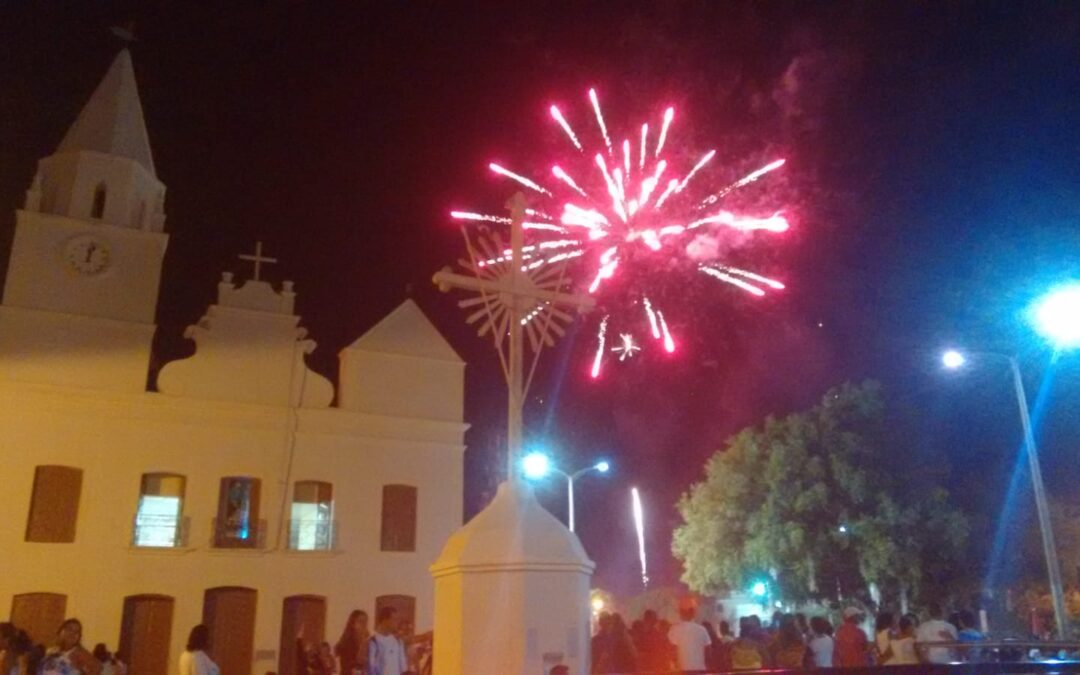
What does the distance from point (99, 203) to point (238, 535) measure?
29.7ft

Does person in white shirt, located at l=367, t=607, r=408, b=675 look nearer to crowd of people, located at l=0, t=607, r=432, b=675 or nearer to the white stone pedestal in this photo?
crowd of people, located at l=0, t=607, r=432, b=675

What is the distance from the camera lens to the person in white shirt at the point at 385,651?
8820mm

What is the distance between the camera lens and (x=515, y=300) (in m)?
9.88

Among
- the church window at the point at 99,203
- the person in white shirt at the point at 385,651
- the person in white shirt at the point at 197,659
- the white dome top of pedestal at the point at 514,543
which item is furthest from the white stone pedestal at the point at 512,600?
the church window at the point at 99,203

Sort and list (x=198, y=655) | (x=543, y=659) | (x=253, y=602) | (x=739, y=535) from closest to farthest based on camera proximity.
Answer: (x=543, y=659) → (x=198, y=655) → (x=253, y=602) → (x=739, y=535)

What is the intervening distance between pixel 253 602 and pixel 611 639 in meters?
13.0

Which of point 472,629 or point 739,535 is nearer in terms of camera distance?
point 472,629

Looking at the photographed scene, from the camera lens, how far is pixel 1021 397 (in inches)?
693

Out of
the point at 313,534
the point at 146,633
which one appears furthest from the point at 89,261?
the point at 146,633

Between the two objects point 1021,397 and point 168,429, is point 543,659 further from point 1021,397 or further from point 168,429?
point 168,429

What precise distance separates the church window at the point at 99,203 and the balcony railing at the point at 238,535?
26.9 feet

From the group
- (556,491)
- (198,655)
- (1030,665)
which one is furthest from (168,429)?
(556,491)

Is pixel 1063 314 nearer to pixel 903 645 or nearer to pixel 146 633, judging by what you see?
pixel 903 645

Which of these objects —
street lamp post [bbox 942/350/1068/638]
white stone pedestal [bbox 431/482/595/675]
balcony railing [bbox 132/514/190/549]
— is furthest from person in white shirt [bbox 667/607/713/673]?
balcony railing [bbox 132/514/190/549]
